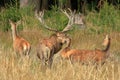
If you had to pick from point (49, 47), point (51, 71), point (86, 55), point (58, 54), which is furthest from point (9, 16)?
point (51, 71)

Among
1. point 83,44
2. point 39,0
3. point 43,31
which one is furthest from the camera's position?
point 39,0

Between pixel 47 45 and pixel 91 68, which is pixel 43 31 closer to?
pixel 47 45

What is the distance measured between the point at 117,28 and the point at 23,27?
3102 mm

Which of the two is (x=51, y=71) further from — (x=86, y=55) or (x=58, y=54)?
(x=58, y=54)

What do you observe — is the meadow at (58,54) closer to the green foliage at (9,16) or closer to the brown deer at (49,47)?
the green foliage at (9,16)

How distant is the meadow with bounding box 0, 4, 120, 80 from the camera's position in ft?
25.3

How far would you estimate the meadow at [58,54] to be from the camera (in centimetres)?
771

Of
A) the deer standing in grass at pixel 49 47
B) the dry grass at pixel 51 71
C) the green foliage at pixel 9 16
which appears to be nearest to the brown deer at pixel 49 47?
the deer standing in grass at pixel 49 47

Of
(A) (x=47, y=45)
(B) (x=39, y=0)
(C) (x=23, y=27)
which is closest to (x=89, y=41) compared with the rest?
(C) (x=23, y=27)

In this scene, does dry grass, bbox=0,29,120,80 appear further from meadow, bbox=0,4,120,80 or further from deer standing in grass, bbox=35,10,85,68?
deer standing in grass, bbox=35,10,85,68

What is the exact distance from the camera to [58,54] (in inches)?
415

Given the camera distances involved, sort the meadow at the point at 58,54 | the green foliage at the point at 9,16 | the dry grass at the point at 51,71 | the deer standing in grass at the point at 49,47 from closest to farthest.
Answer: the dry grass at the point at 51,71, the meadow at the point at 58,54, the deer standing in grass at the point at 49,47, the green foliage at the point at 9,16

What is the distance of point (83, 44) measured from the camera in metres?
13.4

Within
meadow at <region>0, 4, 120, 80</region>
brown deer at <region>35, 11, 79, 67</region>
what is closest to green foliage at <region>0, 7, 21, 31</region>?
meadow at <region>0, 4, 120, 80</region>
